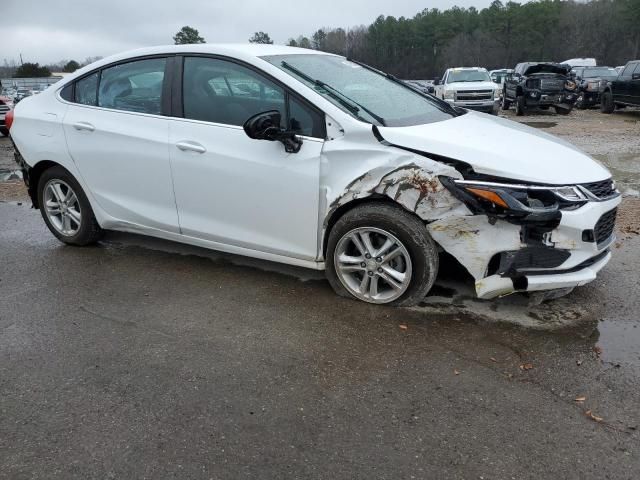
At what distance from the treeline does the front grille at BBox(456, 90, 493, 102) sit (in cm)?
4802

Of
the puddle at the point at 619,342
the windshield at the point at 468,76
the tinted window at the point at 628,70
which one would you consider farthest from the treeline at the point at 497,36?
the puddle at the point at 619,342

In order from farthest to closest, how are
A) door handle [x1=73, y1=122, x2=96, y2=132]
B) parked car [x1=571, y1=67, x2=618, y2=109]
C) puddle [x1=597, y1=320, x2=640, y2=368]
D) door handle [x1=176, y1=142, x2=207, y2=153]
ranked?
parked car [x1=571, y1=67, x2=618, y2=109] → door handle [x1=73, y1=122, x2=96, y2=132] → door handle [x1=176, y1=142, x2=207, y2=153] → puddle [x1=597, y1=320, x2=640, y2=368]

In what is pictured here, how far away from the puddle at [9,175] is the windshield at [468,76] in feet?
50.6

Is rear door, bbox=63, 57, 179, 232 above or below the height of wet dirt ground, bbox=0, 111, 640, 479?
above

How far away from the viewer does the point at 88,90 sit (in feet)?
16.2

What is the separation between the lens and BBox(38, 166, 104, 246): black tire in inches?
201

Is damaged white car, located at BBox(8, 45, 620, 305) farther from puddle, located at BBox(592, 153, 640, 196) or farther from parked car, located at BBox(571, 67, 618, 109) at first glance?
parked car, located at BBox(571, 67, 618, 109)

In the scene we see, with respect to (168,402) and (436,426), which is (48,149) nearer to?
(168,402)

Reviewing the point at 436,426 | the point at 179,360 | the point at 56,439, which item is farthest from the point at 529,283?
the point at 56,439

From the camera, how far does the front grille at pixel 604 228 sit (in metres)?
3.54

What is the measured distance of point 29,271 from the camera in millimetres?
4867

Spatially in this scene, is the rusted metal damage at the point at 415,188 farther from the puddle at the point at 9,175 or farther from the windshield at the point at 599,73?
the windshield at the point at 599,73

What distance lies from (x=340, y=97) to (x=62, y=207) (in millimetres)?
2926

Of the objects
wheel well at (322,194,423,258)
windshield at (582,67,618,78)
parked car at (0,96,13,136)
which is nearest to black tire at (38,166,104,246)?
wheel well at (322,194,423,258)
